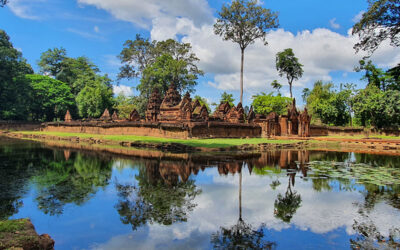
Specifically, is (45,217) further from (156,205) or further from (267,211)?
(267,211)

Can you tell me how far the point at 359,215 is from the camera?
728 cm

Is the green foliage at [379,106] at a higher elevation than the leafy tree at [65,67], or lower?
lower

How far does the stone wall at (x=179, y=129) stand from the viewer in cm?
2870

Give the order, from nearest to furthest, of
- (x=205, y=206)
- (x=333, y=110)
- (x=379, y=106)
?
(x=205, y=206) < (x=379, y=106) < (x=333, y=110)

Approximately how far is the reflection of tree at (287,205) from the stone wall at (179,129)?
19285mm

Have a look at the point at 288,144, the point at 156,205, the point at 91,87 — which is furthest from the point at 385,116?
the point at 91,87

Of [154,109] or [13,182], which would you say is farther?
[154,109]

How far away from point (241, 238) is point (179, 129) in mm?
23486

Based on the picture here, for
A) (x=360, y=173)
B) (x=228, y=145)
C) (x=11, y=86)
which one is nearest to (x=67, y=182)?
(x=360, y=173)

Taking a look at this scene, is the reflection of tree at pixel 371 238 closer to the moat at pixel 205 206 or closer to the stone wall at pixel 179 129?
the moat at pixel 205 206

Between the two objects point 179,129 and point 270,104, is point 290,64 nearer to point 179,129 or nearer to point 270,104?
point 270,104

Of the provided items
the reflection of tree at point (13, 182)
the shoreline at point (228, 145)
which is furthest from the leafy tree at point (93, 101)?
the reflection of tree at point (13, 182)

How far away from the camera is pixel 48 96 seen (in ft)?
Result: 190

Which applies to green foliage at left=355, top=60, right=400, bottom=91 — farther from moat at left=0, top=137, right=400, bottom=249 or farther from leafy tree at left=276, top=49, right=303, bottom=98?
moat at left=0, top=137, right=400, bottom=249
